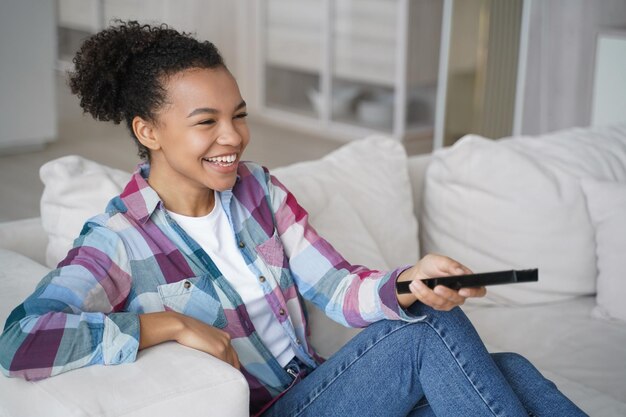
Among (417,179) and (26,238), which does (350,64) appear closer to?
(417,179)

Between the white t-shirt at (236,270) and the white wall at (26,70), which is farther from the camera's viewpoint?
the white wall at (26,70)

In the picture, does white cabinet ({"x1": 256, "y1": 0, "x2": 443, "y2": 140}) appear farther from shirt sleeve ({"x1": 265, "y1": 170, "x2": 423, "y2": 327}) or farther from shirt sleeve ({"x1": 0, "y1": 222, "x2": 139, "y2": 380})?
shirt sleeve ({"x1": 0, "y1": 222, "x2": 139, "y2": 380})

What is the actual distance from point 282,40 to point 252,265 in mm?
3416

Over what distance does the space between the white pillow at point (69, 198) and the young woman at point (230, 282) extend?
6.5 inches

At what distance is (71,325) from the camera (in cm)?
120

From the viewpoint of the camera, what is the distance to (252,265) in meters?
1.49

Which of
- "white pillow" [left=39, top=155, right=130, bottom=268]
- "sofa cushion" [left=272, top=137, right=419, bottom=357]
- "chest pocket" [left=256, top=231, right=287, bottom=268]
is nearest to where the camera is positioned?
"chest pocket" [left=256, top=231, right=287, bottom=268]

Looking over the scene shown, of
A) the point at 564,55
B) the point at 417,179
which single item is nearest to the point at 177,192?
the point at 417,179

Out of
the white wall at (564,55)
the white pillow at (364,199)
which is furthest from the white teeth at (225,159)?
the white wall at (564,55)

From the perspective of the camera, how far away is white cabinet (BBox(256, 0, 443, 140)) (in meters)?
4.50


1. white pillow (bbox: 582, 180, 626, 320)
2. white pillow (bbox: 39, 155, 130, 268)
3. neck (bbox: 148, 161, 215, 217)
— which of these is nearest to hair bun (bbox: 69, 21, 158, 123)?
neck (bbox: 148, 161, 215, 217)

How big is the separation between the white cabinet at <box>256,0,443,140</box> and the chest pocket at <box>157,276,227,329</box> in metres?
3.21

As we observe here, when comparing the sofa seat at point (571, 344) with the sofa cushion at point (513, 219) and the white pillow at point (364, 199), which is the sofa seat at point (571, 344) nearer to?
the sofa cushion at point (513, 219)

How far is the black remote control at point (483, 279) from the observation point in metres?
1.15
